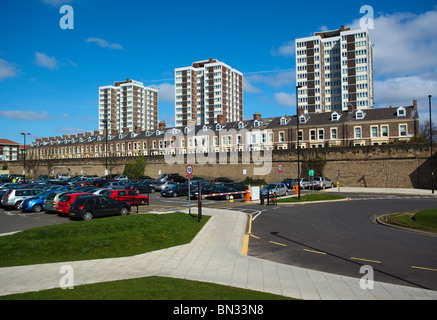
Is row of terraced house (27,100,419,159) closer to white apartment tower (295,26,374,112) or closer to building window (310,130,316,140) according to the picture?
building window (310,130,316,140)

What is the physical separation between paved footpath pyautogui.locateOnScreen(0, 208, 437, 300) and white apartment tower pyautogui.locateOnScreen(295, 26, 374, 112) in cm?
9282

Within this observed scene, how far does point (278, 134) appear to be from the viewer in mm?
65938

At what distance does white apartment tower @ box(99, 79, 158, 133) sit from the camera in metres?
144

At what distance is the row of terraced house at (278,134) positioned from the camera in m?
56.6

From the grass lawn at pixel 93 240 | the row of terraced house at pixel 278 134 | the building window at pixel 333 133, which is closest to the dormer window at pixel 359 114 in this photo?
the row of terraced house at pixel 278 134

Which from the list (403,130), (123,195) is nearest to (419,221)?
(123,195)

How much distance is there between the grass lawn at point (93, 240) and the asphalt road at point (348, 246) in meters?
3.76

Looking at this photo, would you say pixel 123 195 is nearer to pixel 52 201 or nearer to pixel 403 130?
pixel 52 201

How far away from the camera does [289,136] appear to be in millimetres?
64438

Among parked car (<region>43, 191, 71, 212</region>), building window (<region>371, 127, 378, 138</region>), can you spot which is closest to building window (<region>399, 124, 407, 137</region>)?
building window (<region>371, 127, 378, 138</region>)

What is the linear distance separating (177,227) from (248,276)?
6.44 m

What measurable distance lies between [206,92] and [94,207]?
107m

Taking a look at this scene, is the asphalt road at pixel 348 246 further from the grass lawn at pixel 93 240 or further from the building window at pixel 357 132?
the building window at pixel 357 132

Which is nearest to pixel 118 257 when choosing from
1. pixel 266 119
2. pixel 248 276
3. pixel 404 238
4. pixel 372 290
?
pixel 248 276
